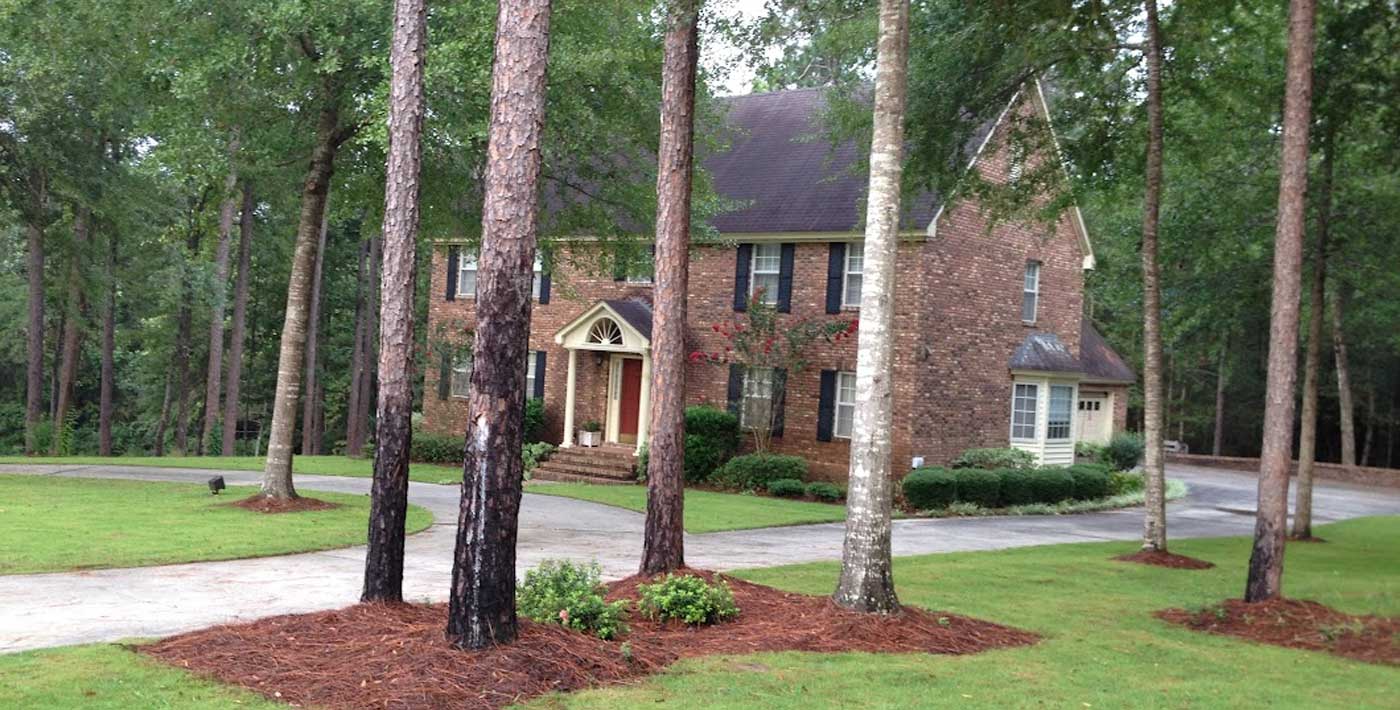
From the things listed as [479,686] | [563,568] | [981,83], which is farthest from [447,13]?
[479,686]

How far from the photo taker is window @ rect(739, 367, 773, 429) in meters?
26.7

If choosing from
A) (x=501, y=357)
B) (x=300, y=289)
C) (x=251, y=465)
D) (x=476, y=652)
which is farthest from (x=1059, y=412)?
(x=476, y=652)

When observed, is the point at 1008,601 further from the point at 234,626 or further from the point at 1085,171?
the point at 1085,171

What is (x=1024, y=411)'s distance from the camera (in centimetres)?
2836

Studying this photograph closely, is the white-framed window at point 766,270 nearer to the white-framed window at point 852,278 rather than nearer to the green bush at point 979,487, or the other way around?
the white-framed window at point 852,278

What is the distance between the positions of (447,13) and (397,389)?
7905 mm

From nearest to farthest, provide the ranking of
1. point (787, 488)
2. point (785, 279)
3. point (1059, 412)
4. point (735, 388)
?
point (787, 488)
point (785, 279)
point (735, 388)
point (1059, 412)

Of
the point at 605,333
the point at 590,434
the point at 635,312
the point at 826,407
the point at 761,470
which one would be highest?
the point at 635,312

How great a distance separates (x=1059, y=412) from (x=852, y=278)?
6.84 m

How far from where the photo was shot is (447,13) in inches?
624

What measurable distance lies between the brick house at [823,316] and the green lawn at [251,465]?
335cm

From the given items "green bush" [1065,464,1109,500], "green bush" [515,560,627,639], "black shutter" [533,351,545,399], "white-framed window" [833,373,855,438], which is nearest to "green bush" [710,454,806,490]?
"white-framed window" [833,373,855,438]

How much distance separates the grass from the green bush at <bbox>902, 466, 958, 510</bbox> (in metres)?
9.81

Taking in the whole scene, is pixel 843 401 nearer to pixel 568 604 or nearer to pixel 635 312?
Answer: pixel 635 312
